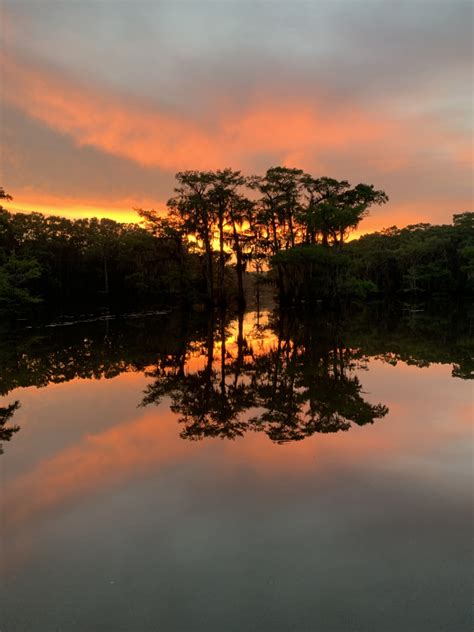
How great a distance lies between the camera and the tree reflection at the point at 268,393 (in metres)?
7.69

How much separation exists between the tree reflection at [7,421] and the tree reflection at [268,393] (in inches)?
108

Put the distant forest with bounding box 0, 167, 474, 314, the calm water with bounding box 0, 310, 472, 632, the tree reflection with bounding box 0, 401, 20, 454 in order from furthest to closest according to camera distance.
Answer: the distant forest with bounding box 0, 167, 474, 314 → the tree reflection with bounding box 0, 401, 20, 454 → the calm water with bounding box 0, 310, 472, 632

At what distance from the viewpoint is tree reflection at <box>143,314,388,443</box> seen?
25.2 feet

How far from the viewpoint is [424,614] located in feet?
10.2

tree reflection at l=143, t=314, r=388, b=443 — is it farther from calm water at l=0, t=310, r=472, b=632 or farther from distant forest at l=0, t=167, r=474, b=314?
distant forest at l=0, t=167, r=474, b=314

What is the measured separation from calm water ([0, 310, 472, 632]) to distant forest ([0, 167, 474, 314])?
77.2 feet

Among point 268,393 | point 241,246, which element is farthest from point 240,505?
point 241,246

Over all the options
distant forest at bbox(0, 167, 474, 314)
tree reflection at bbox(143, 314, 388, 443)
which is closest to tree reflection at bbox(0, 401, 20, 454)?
tree reflection at bbox(143, 314, 388, 443)

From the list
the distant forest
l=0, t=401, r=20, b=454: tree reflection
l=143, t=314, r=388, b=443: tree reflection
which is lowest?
l=0, t=401, r=20, b=454: tree reflection

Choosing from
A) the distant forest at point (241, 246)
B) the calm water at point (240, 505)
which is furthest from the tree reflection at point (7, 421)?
the distant forest at point (241, 246)

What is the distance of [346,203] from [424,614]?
42.9 metres

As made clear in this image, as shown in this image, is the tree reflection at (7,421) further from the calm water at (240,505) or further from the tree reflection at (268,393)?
the tree reflection at (268,393)

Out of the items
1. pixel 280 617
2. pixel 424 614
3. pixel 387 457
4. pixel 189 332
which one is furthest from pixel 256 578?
pixel 189 332

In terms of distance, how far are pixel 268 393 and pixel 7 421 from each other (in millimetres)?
5435
